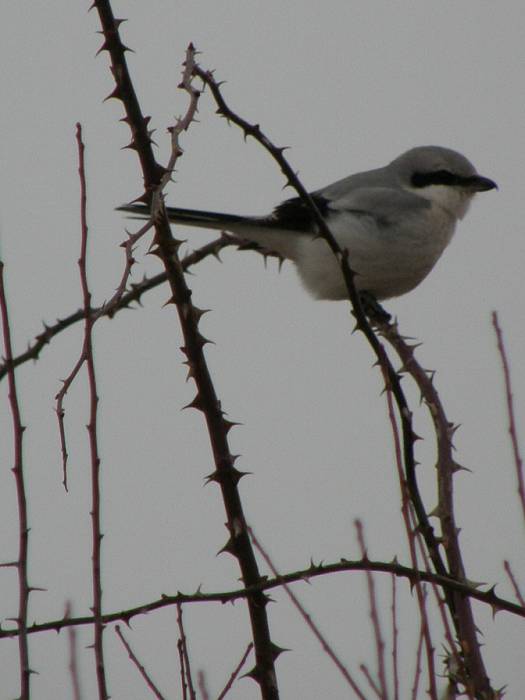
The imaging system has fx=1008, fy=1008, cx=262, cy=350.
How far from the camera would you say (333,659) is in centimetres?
131

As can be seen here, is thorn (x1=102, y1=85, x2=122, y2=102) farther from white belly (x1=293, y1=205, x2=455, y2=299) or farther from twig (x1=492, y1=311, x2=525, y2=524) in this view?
white belly (x1=293, y1=205, x2=455, y2=299)

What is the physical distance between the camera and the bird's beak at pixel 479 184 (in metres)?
4.86

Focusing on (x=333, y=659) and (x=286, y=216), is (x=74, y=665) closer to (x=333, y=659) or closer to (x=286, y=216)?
(x=333, y=659)

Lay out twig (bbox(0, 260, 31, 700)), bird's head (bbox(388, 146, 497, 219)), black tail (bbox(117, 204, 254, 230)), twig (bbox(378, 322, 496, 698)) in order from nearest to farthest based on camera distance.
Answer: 1. twig (bbox(0, 260, 31, 700))
2. twig (bbox(378, 322, 496, 698))
3. black tail (bbox(117, 204, 254, 230))
4. bird's head (bbox(388, 146, 497, 219))

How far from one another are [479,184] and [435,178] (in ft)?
0.71

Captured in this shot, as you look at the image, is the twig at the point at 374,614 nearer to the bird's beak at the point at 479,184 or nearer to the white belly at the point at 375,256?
the white belly at the point at 375,256

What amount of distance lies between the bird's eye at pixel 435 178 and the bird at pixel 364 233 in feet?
0.33

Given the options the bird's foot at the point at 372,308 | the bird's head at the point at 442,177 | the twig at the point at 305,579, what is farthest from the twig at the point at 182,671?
the bird's head at the point at 442,177

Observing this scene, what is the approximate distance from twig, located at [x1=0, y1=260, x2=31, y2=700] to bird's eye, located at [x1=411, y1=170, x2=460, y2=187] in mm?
3687

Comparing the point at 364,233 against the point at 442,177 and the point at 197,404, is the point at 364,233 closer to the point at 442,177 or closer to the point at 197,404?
the point at 442,177

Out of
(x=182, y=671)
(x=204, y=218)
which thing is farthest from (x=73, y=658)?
(x=204, y=218)

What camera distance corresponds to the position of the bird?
14.0 feet

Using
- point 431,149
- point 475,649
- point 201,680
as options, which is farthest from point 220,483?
point 431,149

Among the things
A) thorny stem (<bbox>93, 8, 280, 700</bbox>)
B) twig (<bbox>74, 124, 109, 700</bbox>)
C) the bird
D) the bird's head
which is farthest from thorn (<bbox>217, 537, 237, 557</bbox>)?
A: the bird's head
